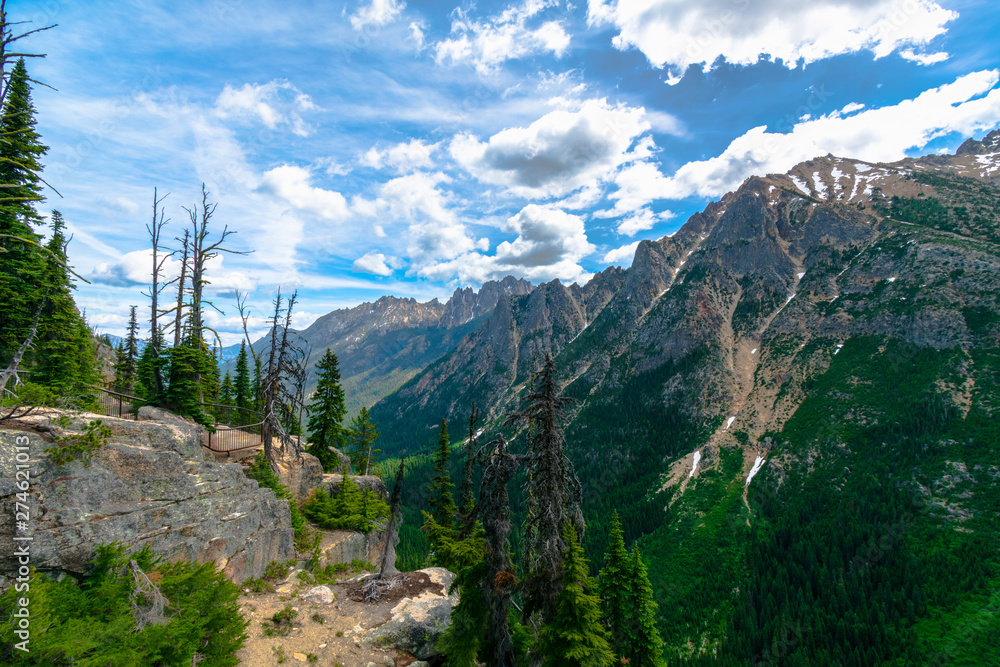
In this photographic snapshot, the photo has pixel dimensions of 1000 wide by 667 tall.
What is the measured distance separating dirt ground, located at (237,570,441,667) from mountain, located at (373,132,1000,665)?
82.4 m

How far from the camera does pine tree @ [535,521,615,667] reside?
1504 cm

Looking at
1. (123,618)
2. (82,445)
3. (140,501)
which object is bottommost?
(123,618)

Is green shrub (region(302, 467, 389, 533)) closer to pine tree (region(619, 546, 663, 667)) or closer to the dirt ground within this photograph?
the dirt ground

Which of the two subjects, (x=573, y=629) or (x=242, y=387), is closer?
(x=573, y=629)

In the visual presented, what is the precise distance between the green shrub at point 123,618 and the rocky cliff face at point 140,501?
991mm

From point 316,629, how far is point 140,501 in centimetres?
975

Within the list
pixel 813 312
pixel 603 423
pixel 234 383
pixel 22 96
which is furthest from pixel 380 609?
pixel 813 312

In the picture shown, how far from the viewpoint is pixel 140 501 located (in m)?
14.9

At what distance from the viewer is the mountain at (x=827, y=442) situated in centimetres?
7262

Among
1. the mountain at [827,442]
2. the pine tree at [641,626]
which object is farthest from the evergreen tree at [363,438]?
the mountain at [827,442]

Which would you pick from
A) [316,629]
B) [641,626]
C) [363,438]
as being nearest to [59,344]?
[316,629]

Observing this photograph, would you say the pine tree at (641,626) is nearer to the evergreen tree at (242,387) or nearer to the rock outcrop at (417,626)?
the rock outcrop at (417,626)

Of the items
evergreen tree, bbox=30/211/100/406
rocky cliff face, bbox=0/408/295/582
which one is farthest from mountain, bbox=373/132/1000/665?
evergreen tree, bbox=30/211/100/406

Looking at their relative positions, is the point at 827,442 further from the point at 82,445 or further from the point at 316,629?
the point at 82,445
